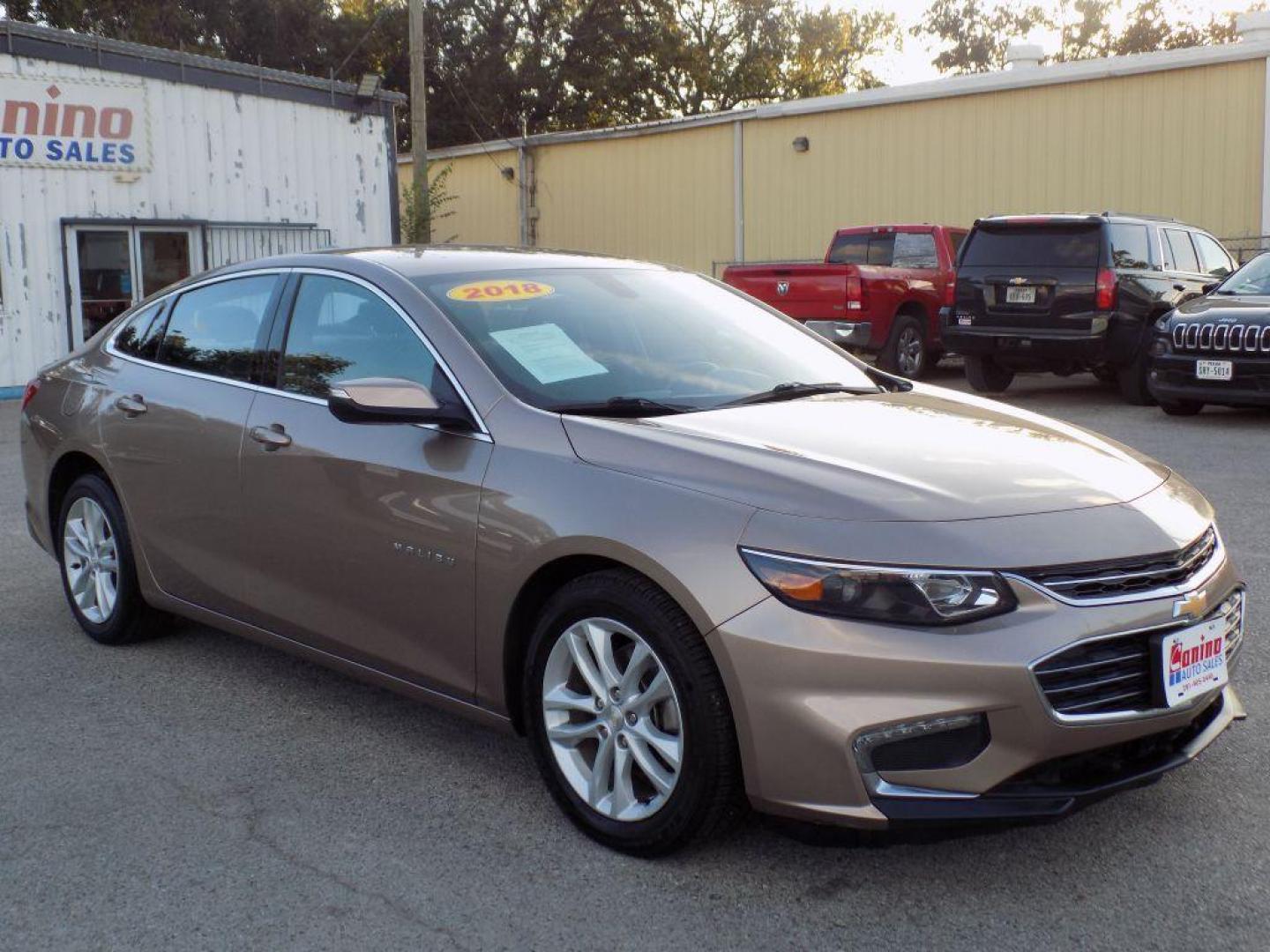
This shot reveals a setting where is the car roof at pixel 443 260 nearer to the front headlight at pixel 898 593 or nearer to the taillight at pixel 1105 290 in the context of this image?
the front headlight at pixel 898 593

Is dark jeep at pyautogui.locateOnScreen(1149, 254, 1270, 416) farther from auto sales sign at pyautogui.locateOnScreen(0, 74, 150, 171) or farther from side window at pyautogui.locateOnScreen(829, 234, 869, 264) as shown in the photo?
auto sales sign at pyautogui.locateOnScreen(0, 74, 150, 171)

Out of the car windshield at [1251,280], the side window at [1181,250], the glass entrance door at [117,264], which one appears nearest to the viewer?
the car windshield at [1251,280]

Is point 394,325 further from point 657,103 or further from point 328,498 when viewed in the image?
point 657,103

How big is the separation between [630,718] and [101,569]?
2809 millimetres

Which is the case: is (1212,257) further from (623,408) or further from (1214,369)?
(623,408)

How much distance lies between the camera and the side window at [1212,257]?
14.0 metres

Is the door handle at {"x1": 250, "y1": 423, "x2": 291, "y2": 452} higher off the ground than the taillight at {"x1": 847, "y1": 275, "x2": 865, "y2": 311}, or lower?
lower

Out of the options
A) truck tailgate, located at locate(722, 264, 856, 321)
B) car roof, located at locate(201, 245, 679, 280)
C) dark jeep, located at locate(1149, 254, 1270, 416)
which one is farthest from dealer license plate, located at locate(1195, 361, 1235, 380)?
car roof, located at locate(201, 245, 679, 280)

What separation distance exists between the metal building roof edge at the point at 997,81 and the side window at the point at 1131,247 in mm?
5786

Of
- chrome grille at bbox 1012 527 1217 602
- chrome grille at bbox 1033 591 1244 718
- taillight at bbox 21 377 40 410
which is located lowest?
chrome grille at bbox 1033 591 1244 718

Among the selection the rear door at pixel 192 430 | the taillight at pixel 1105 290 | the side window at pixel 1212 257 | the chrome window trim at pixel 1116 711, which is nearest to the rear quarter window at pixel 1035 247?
the taillight at pixel 1105 290

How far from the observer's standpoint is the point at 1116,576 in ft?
9.88

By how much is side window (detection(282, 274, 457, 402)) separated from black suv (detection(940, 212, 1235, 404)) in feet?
32.6

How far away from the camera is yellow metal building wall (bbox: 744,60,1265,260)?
709 inches
